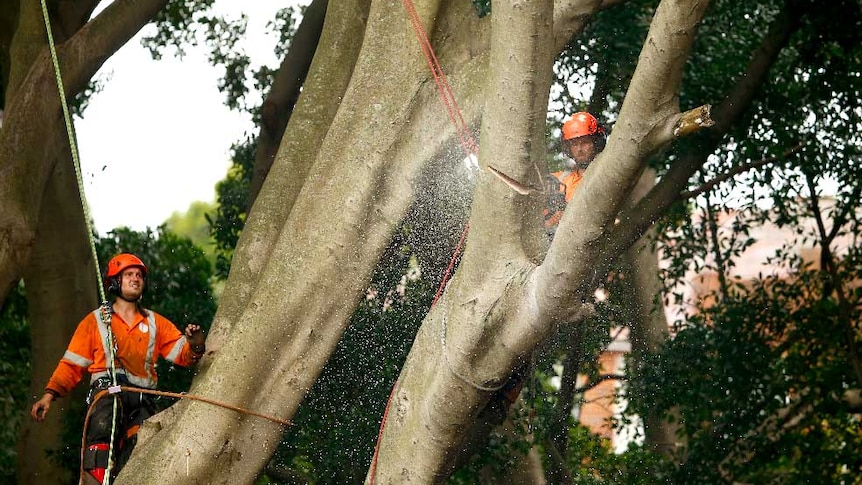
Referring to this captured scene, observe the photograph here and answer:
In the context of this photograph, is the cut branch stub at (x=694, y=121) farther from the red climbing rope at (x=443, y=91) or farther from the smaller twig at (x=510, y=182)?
the red climbing rope at (x=443, y=91)

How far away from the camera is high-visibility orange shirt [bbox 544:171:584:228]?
23.4 ft

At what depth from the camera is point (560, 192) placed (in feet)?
23.7

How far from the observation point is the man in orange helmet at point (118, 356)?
22.6 feet

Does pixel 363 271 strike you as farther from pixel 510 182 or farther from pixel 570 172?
pixel 510 182

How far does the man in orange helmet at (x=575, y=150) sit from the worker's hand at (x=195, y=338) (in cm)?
198

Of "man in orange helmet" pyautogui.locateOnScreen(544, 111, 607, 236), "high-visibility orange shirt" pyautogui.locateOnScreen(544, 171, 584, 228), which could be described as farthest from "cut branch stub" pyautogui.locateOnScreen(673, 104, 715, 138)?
"man in orange helmet" pyautogui.locateOnScreen(544, 111, 607, 236)

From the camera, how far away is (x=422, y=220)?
8.29 meters

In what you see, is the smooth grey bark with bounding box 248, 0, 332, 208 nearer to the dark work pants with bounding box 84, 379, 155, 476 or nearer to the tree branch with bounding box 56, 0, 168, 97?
the tree branch with bounding box 56, 0, 168, 97

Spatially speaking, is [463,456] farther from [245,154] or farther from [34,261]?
[245,154]

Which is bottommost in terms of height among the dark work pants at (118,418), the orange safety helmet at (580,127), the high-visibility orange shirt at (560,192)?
the dark work pants at (118,418)

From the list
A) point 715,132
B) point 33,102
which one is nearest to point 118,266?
point 33,102

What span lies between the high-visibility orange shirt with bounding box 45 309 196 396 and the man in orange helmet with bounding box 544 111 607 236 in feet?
7.05

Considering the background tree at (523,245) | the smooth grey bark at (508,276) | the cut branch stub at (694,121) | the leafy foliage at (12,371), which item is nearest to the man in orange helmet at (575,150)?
the background tree at (523,245)

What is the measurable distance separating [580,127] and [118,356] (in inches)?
111
